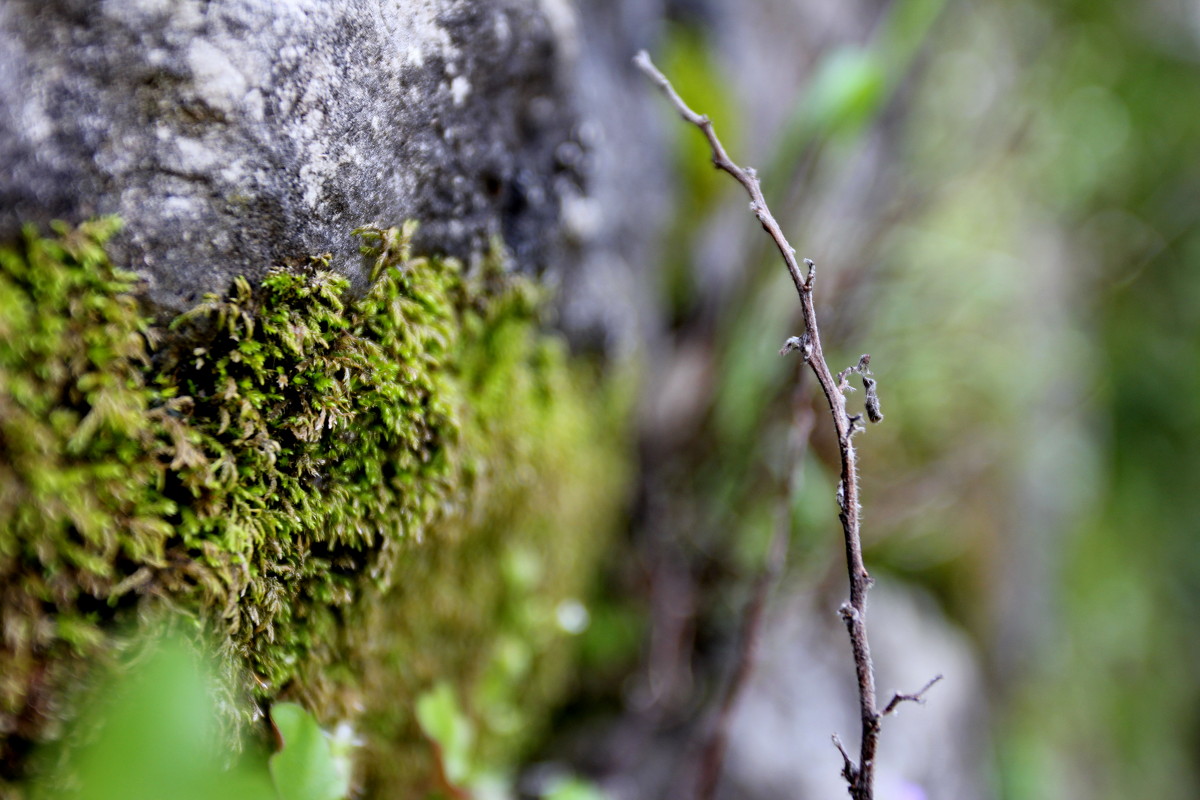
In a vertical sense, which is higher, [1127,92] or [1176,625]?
[1127,92]

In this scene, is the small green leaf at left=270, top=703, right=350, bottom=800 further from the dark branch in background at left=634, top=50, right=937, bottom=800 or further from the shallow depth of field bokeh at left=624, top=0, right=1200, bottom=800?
the shallow depth of field bokeh at left=624, top=0, right=1200, bottom=800

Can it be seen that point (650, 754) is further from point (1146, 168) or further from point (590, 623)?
point (1146, 168)

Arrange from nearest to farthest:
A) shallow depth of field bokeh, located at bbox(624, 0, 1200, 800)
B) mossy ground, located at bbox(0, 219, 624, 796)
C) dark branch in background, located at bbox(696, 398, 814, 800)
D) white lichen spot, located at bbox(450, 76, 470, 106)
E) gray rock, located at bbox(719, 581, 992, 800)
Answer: mossy ground, located at bbox(0, 219, 624, 796)
white lichen spot, located at bbox(450, 76, 470, 106)
dark branch in background, located at bbox(696, 398, 814, 800)
gray rock, located at bbox(719, 581, 992, 800)
shallow depth of field bokeh, located at bbox(624, 0, 1200, 800)

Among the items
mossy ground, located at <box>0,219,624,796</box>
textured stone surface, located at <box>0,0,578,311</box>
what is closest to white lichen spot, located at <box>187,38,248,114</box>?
→ textured stone surface, located at <box>0,0,578,311</box>

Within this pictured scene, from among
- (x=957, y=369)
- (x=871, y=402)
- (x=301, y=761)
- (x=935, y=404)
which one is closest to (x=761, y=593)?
(x=871, y=402)

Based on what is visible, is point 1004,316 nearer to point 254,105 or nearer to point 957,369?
point 957,369

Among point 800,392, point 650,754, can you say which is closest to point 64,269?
point 800,392
